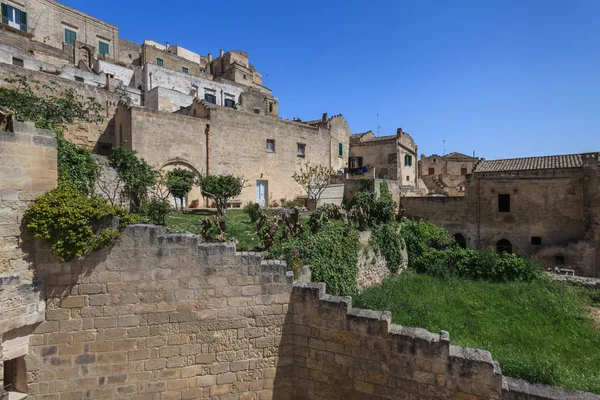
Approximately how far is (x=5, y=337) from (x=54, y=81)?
18.6 meters

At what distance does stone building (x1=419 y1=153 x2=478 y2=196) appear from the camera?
36812 millimetres

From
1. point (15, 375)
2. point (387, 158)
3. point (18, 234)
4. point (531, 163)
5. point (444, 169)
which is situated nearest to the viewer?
point (18, 234)

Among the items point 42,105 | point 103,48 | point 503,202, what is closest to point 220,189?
point 42,105

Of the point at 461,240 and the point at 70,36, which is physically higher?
the point at 70,36

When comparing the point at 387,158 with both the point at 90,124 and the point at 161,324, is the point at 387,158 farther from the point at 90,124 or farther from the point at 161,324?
the point at 161,324

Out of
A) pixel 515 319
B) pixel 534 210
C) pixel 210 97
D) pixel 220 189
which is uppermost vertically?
pixel 210 97

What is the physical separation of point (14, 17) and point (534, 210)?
137 feet

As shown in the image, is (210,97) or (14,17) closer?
(14,17)

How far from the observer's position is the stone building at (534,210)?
16.6 m

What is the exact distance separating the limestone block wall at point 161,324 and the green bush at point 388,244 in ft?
25.6

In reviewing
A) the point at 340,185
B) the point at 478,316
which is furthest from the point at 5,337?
the point at 340,185

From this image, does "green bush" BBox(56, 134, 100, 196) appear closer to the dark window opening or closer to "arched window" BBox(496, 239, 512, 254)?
the dark window opening

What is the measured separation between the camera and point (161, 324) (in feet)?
16.7

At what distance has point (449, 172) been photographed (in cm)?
3859
